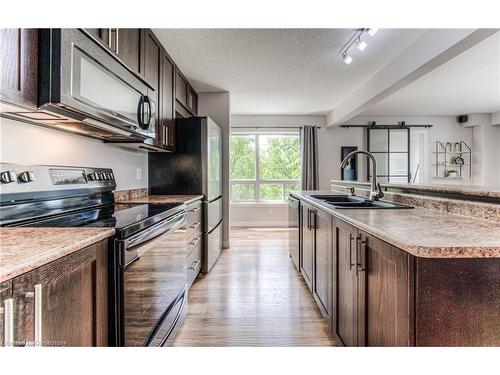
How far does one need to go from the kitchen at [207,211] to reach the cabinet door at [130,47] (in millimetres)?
17

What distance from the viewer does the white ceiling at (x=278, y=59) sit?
103 inches

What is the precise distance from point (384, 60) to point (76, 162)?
10.4ft

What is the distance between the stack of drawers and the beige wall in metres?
0.67

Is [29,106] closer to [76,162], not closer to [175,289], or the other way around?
[76,162]

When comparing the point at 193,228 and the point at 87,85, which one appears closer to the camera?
the point at 87,85

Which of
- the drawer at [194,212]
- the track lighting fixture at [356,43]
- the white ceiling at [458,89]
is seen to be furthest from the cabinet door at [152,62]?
the white ceiling at [458,89]

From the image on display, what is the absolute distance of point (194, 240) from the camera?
2805 mm

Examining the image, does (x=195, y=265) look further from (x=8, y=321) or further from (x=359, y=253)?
(x=8, y=321)

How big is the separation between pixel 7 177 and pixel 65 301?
2.39 ft

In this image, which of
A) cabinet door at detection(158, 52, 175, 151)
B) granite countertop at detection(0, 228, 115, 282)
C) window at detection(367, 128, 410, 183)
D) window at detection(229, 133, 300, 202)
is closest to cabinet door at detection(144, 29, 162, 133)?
cabinet door at detection(158, 52, 175, 151)

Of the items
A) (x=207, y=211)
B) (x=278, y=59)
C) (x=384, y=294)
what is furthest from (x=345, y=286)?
(x=278, y=59)

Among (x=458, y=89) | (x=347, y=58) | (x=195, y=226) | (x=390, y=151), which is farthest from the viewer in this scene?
(x=390, y=151)

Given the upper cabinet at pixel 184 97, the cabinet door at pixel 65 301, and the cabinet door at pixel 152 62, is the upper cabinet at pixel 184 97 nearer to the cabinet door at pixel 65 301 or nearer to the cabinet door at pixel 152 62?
the cabinet door at pixel 152 62
